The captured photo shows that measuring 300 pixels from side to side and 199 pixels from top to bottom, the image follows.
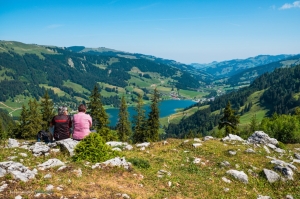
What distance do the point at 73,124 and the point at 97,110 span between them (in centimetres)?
4107

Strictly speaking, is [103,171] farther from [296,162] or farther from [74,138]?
[296,162]

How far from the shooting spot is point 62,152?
60.7 ft

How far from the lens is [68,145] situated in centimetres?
1861

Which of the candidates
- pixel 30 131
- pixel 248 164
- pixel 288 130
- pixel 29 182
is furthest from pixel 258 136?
pixel 30 131

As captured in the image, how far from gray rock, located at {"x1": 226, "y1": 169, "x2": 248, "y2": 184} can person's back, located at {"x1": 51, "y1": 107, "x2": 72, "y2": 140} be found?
13.3 metres

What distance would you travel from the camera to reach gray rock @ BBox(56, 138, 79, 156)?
18.3 meters

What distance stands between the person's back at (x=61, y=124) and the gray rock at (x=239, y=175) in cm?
1327

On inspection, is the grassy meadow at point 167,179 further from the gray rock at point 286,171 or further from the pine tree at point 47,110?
the pine tree at point 47,110

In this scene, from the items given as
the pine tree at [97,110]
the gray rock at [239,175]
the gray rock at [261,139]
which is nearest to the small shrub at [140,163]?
the gray rock at [239,175]

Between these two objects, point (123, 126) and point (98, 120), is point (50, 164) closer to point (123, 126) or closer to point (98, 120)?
point (98, 120)

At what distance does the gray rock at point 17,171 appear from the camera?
1264cm

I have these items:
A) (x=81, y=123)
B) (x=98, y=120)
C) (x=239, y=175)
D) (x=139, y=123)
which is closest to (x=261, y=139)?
(x=239, y=175)

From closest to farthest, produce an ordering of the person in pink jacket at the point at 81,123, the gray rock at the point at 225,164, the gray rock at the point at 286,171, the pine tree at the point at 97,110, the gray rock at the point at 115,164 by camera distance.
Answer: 1. the gray rock at the point at 115,164
2. the gray rock at the point at 286,171
3. the person in pink jacket at the point at 81,123
4. the gray rock at the point at 225,164
5. the pine tree at the point at 97,110

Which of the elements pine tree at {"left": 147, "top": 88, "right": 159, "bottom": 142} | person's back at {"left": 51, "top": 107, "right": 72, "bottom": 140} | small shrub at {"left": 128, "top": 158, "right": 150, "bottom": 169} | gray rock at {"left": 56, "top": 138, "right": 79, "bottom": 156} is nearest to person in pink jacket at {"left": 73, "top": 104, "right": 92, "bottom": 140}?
gray rock at {"left": 56, "top": 138, "right": 79, "bottom": 156}
